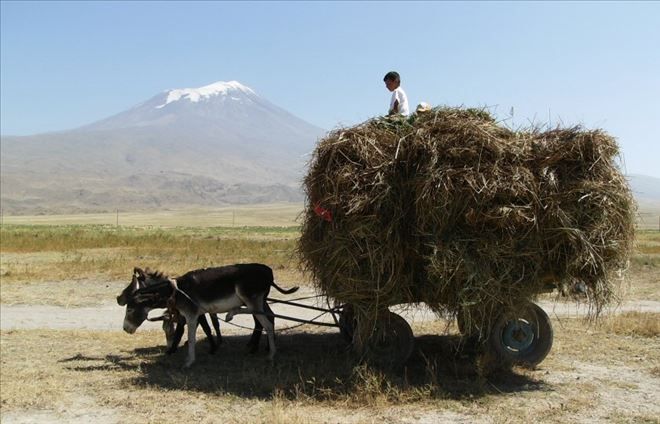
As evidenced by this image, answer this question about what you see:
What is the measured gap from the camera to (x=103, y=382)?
7.93 m

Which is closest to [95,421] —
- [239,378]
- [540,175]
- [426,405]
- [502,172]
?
[239,378]

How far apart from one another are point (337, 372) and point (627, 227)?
426cm

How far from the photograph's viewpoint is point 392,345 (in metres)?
8.28

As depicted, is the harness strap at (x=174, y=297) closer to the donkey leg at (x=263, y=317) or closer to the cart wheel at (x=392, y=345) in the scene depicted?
the donkey leg at (x=263, y=317)

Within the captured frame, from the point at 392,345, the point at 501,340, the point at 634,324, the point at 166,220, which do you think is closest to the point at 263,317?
the point at 392,345

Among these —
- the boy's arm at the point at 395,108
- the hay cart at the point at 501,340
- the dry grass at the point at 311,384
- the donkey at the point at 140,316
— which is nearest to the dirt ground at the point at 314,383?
the dry grass at the point at 311,384

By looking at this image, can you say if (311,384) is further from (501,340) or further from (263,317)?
(501,340)

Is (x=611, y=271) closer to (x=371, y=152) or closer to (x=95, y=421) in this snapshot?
(x=371, y=152)

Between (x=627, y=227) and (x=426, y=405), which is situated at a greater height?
(x=627, y=227)

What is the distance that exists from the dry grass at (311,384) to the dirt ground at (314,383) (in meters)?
0.02

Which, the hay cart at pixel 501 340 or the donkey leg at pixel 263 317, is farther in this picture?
the donkey leg at pixel 263 317

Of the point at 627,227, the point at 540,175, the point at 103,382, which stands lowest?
the point at 103,382

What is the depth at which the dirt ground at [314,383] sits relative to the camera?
6633 mm

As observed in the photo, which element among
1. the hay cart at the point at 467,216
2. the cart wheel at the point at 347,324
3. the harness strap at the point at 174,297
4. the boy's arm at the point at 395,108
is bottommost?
the cart wheel at the point at 347,324
